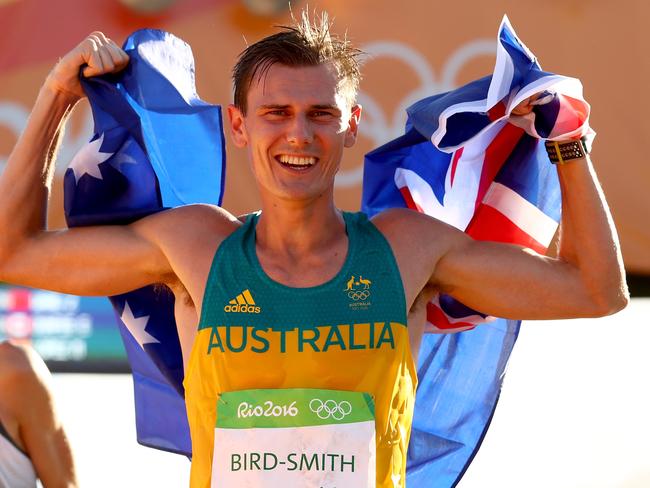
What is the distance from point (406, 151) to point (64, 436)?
1.20 m

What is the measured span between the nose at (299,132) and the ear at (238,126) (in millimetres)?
175

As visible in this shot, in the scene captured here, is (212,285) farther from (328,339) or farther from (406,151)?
(406,151)

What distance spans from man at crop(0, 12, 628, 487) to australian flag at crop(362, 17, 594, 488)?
14 centimetres

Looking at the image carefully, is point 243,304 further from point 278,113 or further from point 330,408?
point 278,113

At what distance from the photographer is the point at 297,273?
2725 millimetres

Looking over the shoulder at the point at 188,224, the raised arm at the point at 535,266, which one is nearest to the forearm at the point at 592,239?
the raised arm at the point at 535,266

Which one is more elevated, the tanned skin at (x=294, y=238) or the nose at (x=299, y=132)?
the nose at (x=299, y=132)

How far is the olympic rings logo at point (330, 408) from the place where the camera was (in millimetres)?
2527

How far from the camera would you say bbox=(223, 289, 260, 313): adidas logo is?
2.65 meters

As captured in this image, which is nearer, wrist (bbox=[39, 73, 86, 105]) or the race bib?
the race bib

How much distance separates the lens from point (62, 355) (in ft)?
20.9

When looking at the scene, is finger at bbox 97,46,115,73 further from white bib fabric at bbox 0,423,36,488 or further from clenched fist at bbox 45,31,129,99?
white bib fabric at bbox 0,423,36,488

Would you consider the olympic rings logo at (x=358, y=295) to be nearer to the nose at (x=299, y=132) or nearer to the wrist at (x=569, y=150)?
the nose at (x=299, y=132)

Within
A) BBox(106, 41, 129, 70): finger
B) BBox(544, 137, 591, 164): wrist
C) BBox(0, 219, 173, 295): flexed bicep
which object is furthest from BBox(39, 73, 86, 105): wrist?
BBox(544, 137, 591, 164): wrist
